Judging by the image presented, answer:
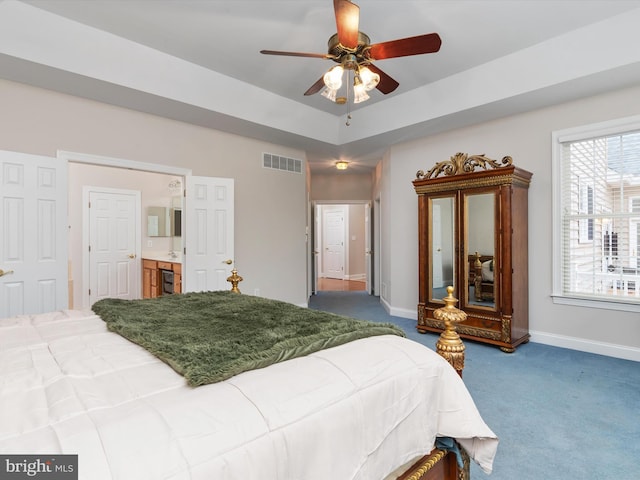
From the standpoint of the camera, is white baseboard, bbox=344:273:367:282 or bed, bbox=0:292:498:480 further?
white baseboard, bbox=344:273:367:282

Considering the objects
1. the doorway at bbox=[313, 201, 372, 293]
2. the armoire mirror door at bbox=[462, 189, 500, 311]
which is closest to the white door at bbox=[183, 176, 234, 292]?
the armoire mirror door at bbox=[462, 189, 500, 311]

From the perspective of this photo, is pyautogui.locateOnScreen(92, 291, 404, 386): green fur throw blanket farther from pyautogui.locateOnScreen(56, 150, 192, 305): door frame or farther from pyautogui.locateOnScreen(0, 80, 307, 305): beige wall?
pyautogui.locateOnScreen(0, 80, 307, 305): beige wall

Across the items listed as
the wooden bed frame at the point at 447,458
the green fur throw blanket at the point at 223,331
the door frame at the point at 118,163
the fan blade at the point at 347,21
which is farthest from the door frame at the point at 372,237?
the wooden bed frame at the point at 447,458

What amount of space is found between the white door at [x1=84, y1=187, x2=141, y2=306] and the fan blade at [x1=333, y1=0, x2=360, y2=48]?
503cm

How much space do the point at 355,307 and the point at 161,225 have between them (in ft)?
12.2

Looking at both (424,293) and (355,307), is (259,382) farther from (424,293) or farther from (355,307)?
(355,307)

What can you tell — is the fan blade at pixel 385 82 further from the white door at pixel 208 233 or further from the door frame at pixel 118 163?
the door frame at pixel 118 163

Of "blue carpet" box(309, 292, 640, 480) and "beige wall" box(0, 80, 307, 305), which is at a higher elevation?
"beige wall" box(0, 80, 307, 305)

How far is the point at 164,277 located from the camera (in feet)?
17.9

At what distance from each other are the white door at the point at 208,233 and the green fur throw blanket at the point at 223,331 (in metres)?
2.05

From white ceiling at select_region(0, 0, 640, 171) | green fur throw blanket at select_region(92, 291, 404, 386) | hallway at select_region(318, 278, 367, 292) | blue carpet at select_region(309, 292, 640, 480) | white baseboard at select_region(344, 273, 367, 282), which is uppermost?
white ceiling at select_region(0, 0, 640, 171)

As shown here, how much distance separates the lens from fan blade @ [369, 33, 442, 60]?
7.38 ft

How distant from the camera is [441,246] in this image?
414 centimetres

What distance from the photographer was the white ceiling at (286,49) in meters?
2.83
